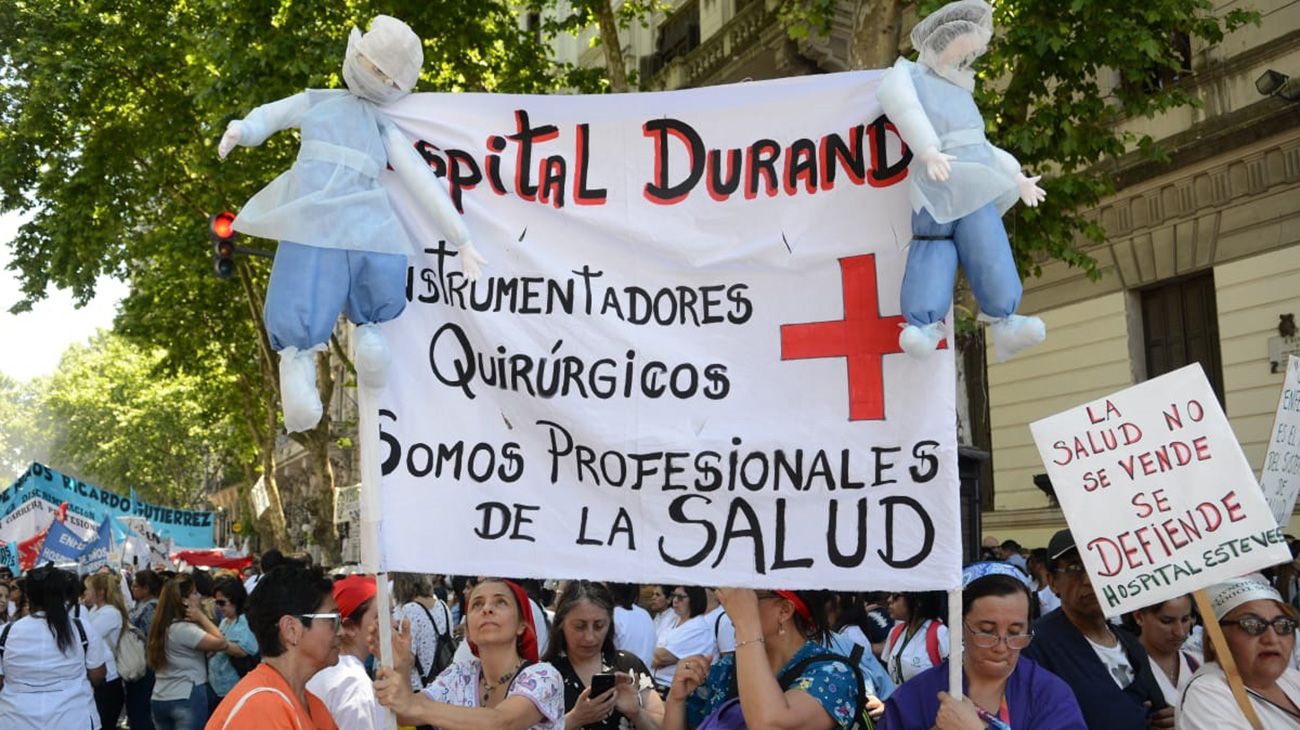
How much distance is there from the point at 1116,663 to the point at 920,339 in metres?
1.74

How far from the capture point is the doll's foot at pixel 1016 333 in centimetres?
409

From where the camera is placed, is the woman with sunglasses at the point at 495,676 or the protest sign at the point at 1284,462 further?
the protest sign at the point at 1284,462

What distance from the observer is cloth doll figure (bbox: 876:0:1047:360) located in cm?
395

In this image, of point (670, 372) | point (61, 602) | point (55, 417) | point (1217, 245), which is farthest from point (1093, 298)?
point (55, 417)

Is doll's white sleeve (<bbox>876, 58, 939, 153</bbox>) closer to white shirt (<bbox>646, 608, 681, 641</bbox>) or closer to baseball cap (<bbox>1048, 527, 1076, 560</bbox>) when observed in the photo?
baseball cap (<bbox>1048, 527, 1076, 560</bbox>)

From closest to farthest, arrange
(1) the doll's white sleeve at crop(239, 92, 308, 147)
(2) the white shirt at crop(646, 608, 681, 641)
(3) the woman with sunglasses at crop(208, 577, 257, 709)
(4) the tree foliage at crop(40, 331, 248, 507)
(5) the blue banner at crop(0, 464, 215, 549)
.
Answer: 1. (1) the doll's white sleeve at crop(239, 92, 308, 147)
2. (2) the white shirt at crop(646, 608, 681, 641)
3. (3) the woman with sunglasses at crop(208, 577, 257, 709)
4. (5) the blue banner at crop(0, 464, 215, 549)
5. (4) the tree foliage at crop(40, 331, 248, 507)

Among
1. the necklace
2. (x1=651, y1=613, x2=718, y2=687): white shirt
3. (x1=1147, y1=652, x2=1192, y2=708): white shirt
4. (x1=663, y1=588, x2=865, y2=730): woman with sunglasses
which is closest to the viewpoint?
(x1=663, y1=588, x2=865, y2=730): woman with sunglasses

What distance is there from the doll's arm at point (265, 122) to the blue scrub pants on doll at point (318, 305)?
13.6 inches

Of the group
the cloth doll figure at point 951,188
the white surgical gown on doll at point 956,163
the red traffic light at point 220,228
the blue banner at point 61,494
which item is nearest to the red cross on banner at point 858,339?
the cloth doll figure at point 951,188

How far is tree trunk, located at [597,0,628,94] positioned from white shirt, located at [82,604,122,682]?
24.2ft

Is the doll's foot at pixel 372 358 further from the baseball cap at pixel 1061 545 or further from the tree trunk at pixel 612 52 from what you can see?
the tree trunk at pixel 612 52

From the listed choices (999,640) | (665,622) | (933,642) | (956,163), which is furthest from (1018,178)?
(665,622)

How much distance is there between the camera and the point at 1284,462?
23.5 feet

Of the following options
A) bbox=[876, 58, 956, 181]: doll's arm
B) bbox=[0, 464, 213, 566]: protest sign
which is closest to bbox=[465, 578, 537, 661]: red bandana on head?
bbox=[876, 58, 956, 181]: doll's arm
